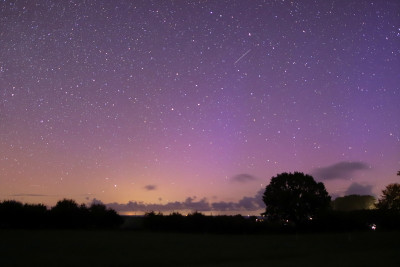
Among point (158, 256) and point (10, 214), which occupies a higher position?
point (10, 214)

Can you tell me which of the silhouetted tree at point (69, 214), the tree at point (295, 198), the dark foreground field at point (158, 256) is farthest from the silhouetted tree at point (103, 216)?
the tree at point (295, 198)

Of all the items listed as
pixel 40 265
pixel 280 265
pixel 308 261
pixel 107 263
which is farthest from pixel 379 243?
pixel 40 265

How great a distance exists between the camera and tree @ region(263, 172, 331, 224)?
49.5 m

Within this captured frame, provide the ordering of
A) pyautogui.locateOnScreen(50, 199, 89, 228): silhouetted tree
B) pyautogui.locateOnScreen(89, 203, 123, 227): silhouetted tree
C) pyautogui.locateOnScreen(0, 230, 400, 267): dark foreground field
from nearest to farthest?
pyautogui.locateOnScreen(0, 230, 400, 267): dark foreground field → pyautogui.locateOnScreen(50, 199, 89, 228): silhouetted tree → pyautogui.locateOnScreen(89, 203, 123, 227): silhouetted tree

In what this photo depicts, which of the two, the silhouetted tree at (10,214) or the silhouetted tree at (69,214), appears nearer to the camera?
the silhouetted tree at (10,214)

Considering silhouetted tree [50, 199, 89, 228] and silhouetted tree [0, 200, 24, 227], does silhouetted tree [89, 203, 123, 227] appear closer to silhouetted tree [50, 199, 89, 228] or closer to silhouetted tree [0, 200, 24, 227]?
silhouetted tree [50, 199, 89, 228]

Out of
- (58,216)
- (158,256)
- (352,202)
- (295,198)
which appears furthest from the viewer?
(352,202)

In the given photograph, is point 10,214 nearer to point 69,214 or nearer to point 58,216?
point 58,216

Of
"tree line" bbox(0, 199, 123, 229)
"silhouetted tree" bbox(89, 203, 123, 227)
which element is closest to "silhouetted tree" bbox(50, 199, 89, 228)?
"tree line" bbox(0, 199, 123, 229)

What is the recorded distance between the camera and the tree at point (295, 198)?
49531mm

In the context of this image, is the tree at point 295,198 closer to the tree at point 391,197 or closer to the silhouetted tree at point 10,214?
the tree at point 391,197

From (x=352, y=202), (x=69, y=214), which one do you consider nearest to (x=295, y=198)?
(x=69, y=214)

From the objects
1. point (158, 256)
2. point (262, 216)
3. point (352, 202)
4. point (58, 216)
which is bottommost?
point (158, 256)

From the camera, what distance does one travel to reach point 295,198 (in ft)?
164
